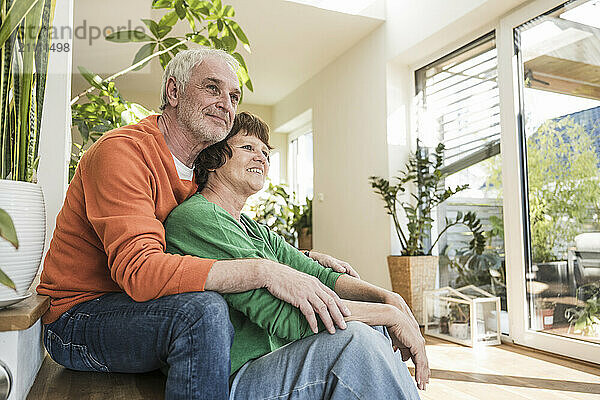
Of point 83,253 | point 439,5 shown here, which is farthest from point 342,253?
point 83,253

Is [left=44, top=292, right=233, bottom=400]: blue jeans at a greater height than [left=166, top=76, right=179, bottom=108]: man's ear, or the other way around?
[left=166, top=76, right=179, bottom=108]: man's ear

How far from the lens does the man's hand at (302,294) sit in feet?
3.40

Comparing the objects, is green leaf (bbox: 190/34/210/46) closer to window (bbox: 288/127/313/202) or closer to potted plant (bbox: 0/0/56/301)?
potted plant (bbox: 0/0/56/301)

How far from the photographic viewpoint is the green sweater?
1048 millimetres

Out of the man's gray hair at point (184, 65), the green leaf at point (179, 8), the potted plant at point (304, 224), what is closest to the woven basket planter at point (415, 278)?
the potted plant at point (304, 224)

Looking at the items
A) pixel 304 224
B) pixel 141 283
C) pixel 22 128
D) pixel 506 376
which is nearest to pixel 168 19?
pixel 22 128

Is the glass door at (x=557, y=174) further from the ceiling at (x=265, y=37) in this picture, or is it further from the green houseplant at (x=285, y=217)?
the green houseplant at (x=285, y=217)

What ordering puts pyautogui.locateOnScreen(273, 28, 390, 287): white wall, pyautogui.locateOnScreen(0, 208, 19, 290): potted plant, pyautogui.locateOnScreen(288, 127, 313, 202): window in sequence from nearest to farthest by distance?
pyautogui.locateOnScreen(0, 208, 19, 290): potted plant
pyautogui.locateOnScreen(273, 28, 390, 287): white wall
pyautogui.locateOnScreen(288, 127, 313, 202): window

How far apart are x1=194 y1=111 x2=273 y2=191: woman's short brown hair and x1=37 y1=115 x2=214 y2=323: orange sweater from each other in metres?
0.10

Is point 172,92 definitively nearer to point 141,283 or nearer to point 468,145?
point 141,283

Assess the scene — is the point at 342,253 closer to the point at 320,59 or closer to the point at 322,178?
the point at 322,178

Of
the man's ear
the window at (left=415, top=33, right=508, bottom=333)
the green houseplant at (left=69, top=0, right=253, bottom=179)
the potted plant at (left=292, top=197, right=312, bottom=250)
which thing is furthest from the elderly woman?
the potted plant at (left=292, top=197, right=312, bottom=250)

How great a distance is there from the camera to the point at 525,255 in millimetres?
3004

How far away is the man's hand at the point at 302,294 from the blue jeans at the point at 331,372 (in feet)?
0.11
